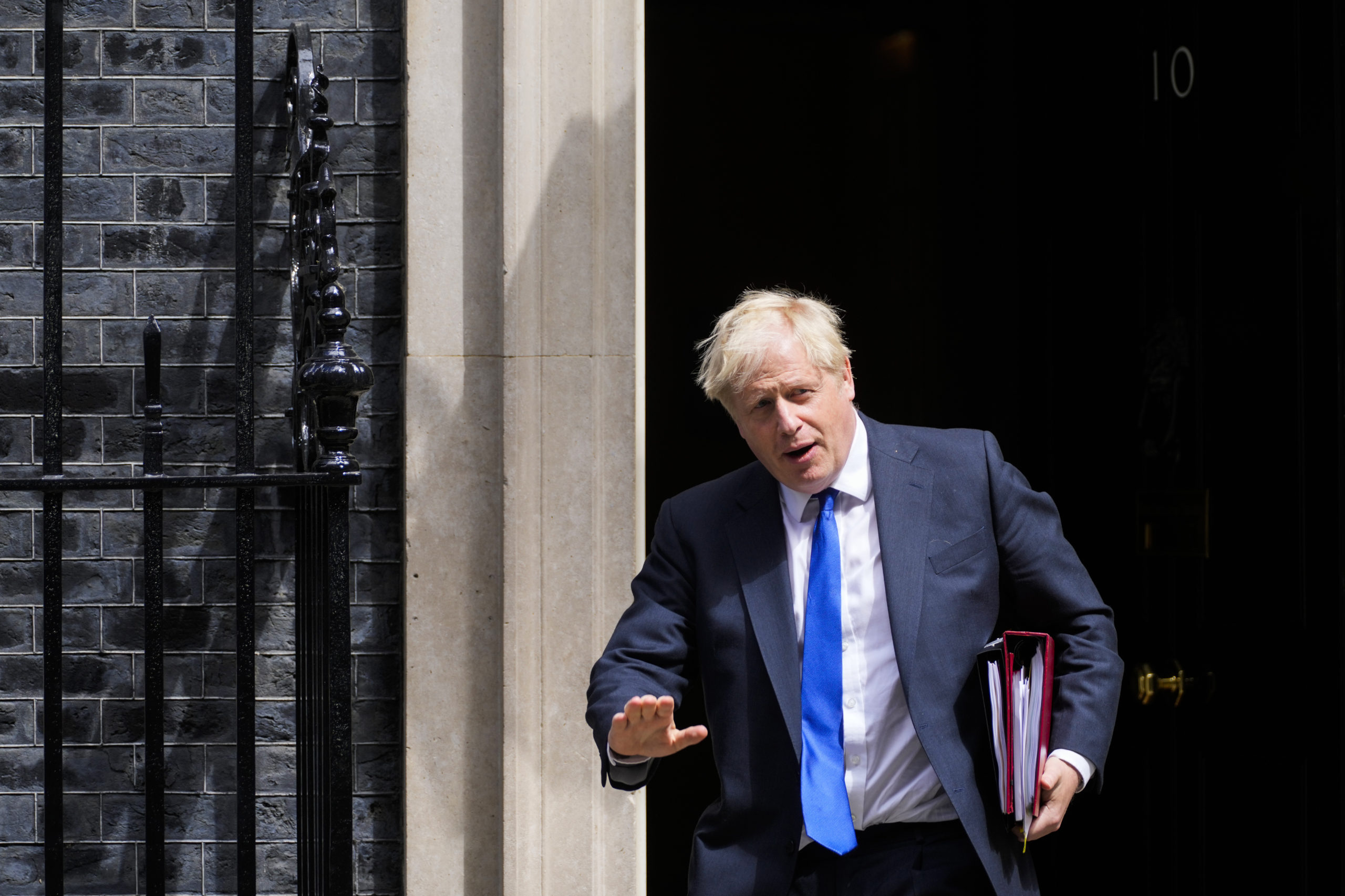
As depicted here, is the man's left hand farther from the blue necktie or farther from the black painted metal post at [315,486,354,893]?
the black painted metal post at [315,486,354,893]

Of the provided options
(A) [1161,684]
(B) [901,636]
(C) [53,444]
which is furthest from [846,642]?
(A) [1161,684]

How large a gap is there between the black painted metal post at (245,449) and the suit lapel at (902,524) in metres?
1.26

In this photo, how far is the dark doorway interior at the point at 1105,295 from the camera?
3.34 meters

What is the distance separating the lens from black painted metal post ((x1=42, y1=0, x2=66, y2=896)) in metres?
2.51

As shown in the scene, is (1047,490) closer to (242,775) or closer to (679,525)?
(679,525)

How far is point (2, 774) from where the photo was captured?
3.23 metres

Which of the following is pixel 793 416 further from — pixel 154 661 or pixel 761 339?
pixel 154 661

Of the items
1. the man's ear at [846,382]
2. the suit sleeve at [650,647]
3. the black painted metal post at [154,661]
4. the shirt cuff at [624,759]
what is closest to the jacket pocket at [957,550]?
the man's ear at [846,382]

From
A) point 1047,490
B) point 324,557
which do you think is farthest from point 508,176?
point 1047,490

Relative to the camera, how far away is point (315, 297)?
279cm

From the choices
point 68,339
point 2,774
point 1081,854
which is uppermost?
point 68,339

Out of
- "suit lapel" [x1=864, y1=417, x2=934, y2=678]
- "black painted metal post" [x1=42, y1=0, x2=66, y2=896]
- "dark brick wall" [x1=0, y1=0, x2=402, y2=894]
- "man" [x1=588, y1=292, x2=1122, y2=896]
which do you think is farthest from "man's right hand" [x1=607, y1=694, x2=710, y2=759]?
"dark brick wall" [x1=0, y1=0, x2=402, y2=894]

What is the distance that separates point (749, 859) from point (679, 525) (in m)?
0.64

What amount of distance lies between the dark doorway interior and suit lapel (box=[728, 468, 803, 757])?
1.67 meters
